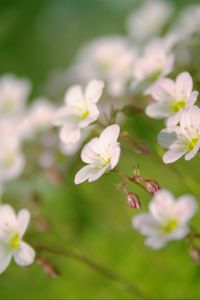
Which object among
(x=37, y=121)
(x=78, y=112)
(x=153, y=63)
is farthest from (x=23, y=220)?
(x=37, y=121)

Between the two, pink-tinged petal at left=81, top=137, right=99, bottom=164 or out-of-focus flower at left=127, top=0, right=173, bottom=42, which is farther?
out-of-focus flower at left=127, top=0, right=173, bottom=42

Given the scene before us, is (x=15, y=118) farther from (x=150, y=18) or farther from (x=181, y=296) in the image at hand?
(x=181, y=296)

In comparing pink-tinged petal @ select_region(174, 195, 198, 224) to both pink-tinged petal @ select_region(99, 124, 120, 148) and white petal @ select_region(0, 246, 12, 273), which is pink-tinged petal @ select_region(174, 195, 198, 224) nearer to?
pink-tinged petal @ select_region(99, 124, 120, 148)

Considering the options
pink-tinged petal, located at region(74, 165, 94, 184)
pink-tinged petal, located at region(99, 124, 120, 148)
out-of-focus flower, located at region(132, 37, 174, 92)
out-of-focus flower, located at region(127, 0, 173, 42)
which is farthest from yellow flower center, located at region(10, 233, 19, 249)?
out-of-focus flower, located at region(127, 0, 173, 42)

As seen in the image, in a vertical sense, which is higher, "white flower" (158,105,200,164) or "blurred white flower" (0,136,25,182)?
"blurred white flower" (0,136,25,182)

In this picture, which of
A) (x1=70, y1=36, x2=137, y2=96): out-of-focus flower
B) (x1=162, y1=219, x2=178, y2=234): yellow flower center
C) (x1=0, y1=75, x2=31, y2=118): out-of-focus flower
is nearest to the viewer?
(x1=162, y1=219, x2=178, y2=234): yellow flower center

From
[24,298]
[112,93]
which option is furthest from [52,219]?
[112,93]
